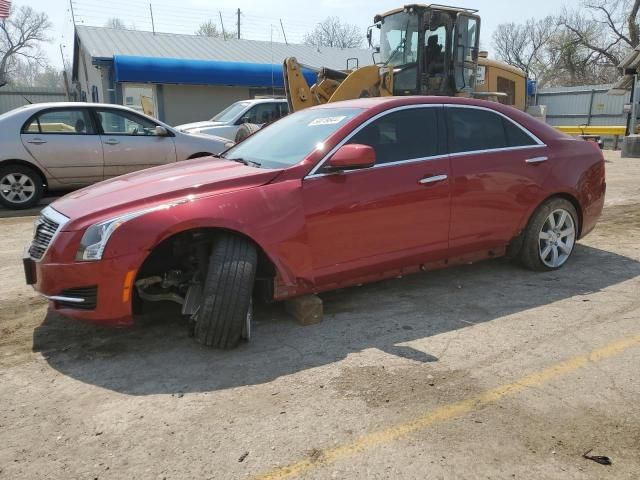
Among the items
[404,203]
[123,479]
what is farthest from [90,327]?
[404,203]

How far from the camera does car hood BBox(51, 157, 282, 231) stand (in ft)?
11.5

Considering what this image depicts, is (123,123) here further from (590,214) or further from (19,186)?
(590,214)

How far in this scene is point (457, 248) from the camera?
15.1 ft

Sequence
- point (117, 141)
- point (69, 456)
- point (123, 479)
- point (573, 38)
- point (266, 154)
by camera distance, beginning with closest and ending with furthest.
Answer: point (123, 479), point (69, 456), point (266, 154), point (117, 141), point (573, 38)

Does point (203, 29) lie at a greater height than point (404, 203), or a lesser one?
greater

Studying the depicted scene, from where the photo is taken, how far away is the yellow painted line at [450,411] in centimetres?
247

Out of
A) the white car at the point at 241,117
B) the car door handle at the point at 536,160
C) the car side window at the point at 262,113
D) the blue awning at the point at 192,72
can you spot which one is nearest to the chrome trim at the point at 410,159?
the car door handle at the point at 536,160

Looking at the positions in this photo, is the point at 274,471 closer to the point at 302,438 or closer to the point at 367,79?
the point at 302,438

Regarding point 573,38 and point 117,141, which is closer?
point 117,141

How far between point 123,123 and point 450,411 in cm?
796

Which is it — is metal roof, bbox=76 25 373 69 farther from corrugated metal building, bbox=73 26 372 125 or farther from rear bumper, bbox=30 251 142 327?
rear bumper, bbox=30 251 142 327

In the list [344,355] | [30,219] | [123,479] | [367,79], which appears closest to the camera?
[123,479]

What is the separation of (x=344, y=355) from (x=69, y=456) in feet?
5.48

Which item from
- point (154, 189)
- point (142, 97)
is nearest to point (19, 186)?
point (154, 189)
